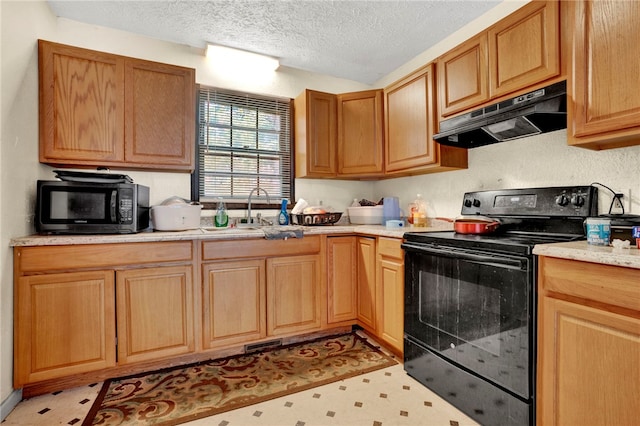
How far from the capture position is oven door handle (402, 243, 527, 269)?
4.57 ft

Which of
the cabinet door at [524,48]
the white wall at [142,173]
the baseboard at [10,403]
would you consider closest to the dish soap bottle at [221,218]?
the white wall at [142,173]

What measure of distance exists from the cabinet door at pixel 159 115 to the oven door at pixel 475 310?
1.86 meters

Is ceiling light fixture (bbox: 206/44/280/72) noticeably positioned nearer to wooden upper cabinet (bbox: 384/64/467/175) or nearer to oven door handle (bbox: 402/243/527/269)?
wooden upper cabinet (bbox: 384/64/467/175)

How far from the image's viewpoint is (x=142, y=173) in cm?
254

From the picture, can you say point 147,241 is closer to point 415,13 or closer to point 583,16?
point 415,13

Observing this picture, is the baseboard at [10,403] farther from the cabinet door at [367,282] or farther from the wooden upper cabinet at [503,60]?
the wooden upper cabinet at [503,60]

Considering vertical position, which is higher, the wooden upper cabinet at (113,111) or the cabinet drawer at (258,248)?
the wooden upper cabinet at (113,111)

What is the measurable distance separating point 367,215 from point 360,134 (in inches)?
31.3

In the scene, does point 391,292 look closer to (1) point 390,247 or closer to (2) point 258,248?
(1) point 390,247

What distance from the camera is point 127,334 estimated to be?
195 centimetres

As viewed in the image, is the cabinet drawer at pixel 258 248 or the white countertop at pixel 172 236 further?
the cabinet drawer at pixel 258 248

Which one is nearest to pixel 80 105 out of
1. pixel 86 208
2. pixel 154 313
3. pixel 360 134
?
pixel 86 208

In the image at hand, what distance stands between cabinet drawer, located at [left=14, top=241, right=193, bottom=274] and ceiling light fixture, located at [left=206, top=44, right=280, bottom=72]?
1747 mm

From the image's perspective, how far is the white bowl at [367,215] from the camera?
9.86ft
